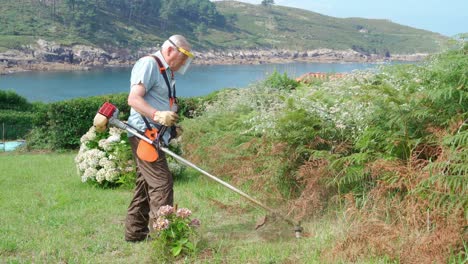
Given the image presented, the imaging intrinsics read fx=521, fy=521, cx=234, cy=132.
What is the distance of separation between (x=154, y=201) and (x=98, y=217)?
63.0 inches

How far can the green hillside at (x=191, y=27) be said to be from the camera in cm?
10181

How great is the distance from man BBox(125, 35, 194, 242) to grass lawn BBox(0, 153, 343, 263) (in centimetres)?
34

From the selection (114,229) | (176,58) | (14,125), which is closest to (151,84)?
(176,58)

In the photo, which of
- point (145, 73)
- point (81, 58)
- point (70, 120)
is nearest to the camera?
point (145, 73)

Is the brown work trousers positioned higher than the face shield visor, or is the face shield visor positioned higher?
the face shield visor

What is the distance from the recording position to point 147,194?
5449 mm

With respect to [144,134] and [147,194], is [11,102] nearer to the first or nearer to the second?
[147,194]

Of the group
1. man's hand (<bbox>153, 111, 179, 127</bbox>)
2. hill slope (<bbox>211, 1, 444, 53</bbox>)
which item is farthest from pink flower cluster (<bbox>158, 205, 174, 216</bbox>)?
hill slope (<bbox>211, 1, 444, 53</bbox>)

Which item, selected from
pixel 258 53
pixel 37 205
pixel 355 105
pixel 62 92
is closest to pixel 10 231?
pixel 37 205

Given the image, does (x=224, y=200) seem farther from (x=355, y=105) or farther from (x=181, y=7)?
(x=181, y=7)

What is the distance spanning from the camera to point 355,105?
21.2ft

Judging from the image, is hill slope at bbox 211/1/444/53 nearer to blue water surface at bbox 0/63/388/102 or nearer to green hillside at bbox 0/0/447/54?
green hillside at bbox 0/0/447/54

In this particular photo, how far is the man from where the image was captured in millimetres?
4980

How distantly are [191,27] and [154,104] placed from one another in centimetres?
13281
